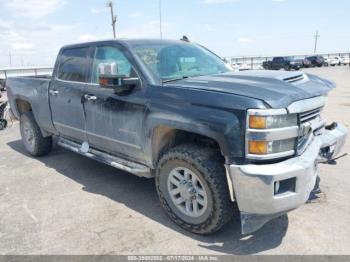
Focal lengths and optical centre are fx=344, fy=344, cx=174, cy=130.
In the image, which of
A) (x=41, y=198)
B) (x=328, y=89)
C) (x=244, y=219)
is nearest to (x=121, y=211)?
(x=41, y=198)

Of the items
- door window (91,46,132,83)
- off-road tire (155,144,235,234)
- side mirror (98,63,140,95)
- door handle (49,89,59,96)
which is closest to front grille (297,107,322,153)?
off-road tire (155,144,235,234)

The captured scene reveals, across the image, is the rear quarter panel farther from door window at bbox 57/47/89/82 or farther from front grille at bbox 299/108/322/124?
front grille at bbox 299/108/322/124

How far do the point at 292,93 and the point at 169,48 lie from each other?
6.03ft

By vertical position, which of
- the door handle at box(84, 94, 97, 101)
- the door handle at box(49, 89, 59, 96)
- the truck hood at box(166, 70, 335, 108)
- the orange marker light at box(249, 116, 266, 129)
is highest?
the truck hood at box(166, 70, 335, 108)

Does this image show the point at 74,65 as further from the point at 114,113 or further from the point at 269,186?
the point at 269,186

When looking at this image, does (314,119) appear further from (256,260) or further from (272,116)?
(256,260)

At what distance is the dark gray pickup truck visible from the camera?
2768 mm

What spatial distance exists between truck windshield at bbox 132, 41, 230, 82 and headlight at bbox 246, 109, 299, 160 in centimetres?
128

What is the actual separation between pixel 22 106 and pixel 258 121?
520 centimetres

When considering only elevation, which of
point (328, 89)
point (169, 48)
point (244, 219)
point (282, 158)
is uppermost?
point (169, 48)

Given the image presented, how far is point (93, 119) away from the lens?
432 cm

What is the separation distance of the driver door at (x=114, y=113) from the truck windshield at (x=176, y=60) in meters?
0.23

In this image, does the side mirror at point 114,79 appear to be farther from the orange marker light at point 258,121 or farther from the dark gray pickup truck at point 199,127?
the orange marker light at point 258,121

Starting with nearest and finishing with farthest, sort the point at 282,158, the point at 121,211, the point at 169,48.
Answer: the point at 282,158, the point at 121,211, the point at 169,48
